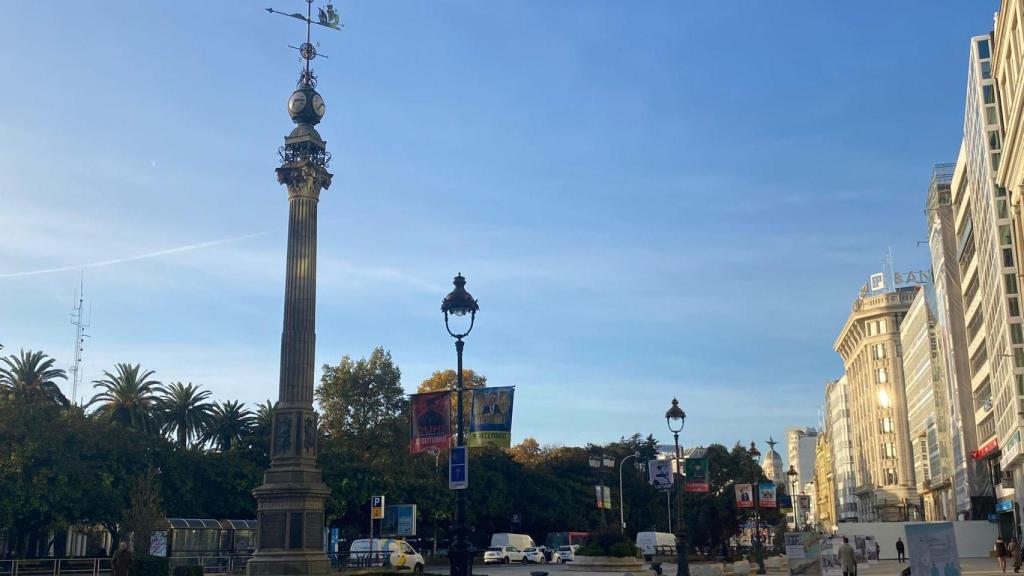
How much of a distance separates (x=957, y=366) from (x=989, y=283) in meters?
22.0

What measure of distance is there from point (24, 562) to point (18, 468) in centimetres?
1042

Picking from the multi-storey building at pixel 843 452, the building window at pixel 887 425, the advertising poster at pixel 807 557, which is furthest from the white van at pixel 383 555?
the multi-storey building at pixel 843 452

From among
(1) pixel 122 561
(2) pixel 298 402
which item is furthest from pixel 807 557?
(1) pixel 122 561

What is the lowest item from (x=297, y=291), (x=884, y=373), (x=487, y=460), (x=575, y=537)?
(x=575, y=537)

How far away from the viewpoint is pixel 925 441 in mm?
115625

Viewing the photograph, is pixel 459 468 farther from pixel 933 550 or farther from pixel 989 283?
pixel 989 283

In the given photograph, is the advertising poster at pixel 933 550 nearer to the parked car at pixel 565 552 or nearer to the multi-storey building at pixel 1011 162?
the multi-storey building at pixel 1011 162

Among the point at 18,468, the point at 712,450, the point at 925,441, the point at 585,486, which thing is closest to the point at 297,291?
the point at 18,468

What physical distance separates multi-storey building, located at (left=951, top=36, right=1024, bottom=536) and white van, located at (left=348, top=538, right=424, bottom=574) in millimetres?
36960

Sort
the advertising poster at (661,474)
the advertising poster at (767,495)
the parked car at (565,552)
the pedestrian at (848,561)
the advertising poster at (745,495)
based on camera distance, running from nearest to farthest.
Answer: the pedestrian at (848,561) → the advertising poster at (661,474) → the advertising poster at (745,495) → the advertising poster at (767,495) → the parked car at (565,552)

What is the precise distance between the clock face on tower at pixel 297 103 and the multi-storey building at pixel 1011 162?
103ft

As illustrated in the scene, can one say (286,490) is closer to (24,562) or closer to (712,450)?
(24,562)

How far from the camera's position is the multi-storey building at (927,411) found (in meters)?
100

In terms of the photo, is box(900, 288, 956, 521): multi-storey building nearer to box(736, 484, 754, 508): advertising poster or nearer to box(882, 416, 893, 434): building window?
box(882, 416, 893, 434): building window
